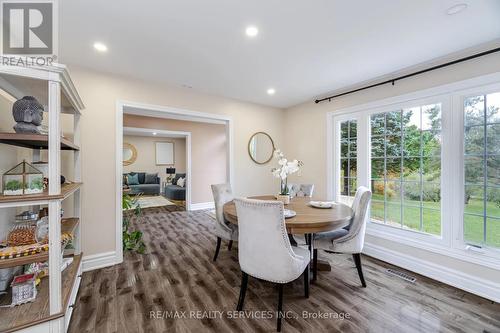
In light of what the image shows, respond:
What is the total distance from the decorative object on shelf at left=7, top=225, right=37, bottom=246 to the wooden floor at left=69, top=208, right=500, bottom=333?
735 millimetres

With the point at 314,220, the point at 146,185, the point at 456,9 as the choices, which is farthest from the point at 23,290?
the point at 146,185

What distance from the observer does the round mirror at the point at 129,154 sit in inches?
337

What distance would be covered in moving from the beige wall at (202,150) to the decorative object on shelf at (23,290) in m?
4.24

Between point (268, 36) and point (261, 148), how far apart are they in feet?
7.68

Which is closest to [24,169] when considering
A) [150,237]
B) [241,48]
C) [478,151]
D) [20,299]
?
[20,299]

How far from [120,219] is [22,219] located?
1.02m

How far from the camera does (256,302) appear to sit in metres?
1.94

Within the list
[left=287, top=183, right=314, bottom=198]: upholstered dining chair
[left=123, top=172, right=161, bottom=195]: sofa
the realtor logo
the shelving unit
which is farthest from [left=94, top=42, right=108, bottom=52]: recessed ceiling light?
[left=123, top=172, right=161, bottom=195]: sofa

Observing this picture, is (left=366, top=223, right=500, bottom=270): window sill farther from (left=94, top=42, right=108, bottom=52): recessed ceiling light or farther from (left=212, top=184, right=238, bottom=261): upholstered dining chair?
(left=94, top=42, right=108, bottom=52): recessed ceiling light

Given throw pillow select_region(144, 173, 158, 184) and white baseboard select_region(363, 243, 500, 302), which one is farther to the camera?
throw pillow select_region(144, 173, 158, 184)

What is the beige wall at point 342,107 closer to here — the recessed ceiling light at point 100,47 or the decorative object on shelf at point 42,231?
the recessed ceiling light at point 100,47

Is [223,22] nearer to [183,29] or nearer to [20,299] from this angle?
[183,29]

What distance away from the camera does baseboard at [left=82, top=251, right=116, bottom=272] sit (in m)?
2.52

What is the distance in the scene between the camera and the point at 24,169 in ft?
4.82
